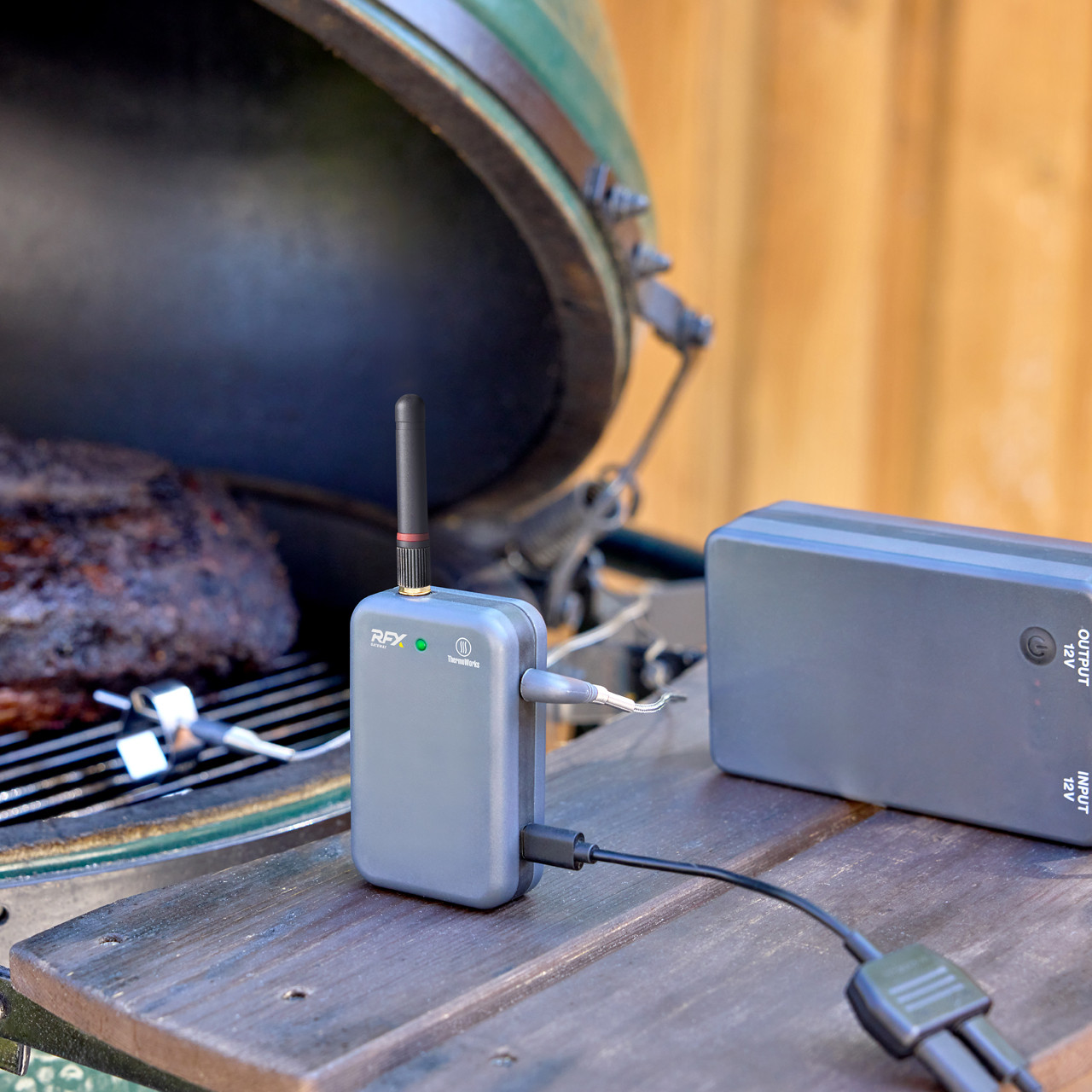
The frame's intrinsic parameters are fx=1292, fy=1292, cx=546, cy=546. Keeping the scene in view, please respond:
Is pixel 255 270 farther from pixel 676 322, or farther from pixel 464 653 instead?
pixel 464 653

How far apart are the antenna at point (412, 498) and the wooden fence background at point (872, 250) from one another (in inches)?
65.4

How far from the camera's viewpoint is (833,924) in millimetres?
625

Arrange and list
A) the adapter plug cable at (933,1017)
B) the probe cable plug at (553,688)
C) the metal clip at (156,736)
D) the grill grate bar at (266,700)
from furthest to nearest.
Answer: the grill grate bar at (266,700) → the metal clip at (156,736) → the probe cable plug at (553,688) → the adapter plug cable at (933,1017)

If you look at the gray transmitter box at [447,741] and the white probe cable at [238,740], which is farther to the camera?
the white probe cable at [238,740]

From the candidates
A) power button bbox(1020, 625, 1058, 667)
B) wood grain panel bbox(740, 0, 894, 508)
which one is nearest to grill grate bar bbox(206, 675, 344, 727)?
power button bbox(1020, 625, 1058, 667)

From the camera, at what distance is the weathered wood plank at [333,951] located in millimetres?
583

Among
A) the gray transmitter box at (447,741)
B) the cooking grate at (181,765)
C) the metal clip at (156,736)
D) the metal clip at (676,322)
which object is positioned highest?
the metal clip at (676,322)

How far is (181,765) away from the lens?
0.99 m

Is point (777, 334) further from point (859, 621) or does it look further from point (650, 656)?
point (859, 621)

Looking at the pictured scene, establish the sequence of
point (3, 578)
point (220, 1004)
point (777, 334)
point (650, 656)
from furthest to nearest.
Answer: point (777, 334) → point (650, 656) → point (3, 578) → point (220, 1004)

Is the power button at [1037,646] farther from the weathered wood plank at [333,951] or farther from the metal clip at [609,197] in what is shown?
the metal clip at [609,197]

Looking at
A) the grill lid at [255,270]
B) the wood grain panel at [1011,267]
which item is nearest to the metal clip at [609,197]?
the grill lid at [255,270]

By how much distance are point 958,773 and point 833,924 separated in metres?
0.21

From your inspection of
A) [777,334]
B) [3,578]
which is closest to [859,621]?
[3,578]
